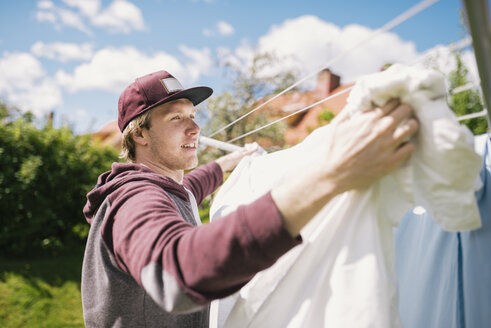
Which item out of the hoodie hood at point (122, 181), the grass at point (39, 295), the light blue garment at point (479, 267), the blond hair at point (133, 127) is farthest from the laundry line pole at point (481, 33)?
the grass at point (39, 295)

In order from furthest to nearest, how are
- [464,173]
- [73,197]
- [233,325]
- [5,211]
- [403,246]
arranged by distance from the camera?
[73,197] < [5,211] < [403,246] < [233,325] < [464,173]

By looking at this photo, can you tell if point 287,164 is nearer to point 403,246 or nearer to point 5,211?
point 403,246

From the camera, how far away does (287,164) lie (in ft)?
3.55

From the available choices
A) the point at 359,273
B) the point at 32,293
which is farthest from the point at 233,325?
the point at 32,293

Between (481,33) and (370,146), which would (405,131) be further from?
(481,33)

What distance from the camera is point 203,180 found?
2.27 m

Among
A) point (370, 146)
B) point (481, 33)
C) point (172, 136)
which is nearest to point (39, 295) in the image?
point (172, 136)

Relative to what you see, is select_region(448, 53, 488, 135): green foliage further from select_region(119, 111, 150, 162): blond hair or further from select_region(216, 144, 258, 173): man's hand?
select_region(119, 111, 150, 162): blond hair

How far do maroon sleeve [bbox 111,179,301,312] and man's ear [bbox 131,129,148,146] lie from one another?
855mm

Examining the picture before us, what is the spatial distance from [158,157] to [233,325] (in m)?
0.92

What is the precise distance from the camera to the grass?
15.3 ft

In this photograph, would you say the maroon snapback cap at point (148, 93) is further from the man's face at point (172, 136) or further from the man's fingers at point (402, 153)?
the man's fingers at point (402, 153)

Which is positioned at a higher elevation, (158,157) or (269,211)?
(158,157)

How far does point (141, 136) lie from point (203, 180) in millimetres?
743
